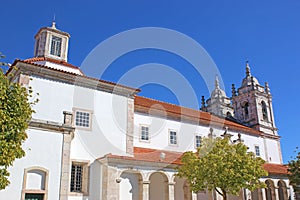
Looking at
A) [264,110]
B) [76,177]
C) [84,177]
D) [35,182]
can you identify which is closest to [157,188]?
→ [84,177]

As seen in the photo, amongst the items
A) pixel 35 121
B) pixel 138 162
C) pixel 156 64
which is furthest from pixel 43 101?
pixel 156 64

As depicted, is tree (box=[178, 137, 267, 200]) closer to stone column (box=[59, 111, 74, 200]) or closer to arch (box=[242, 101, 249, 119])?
stone column (box=[59, 111, 74, 200])

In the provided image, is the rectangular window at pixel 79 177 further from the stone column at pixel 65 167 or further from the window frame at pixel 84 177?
the stone column at pixel 65 167

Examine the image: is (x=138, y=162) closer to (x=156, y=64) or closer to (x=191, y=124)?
(x=156, y=64)

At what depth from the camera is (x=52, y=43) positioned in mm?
20312

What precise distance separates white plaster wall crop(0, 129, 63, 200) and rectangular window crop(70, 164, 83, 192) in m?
2.29

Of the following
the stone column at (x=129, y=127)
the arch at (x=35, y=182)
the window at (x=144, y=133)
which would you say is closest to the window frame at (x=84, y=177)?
the arch at (x=35, y=182)

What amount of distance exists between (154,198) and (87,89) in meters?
7.94

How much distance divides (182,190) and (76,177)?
24.1 ft

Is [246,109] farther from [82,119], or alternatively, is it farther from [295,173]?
[82,119]

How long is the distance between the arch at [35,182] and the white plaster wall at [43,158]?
0.41 ft

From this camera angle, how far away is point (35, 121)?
12789 millimetres

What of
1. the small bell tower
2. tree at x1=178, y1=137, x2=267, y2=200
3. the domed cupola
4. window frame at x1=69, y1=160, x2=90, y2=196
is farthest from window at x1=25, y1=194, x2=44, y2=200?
the domed cupola

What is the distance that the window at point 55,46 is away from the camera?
794 inches
